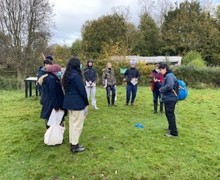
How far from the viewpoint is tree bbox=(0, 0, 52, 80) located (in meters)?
24.5

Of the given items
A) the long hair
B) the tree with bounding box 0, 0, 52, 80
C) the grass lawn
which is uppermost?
the tree with bounding box 0, 0, 52, 80

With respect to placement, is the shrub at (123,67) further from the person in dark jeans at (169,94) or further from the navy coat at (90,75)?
the person in dark jeans at (169,94)

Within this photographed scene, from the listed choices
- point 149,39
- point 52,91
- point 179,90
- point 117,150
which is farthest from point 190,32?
point 52,91

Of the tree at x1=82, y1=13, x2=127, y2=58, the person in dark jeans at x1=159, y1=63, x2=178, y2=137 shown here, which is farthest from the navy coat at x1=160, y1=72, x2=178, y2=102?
the tree at x1=82, y1=13, x2=127, y2=58

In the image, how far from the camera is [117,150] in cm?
654

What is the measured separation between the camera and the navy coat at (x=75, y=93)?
6.06 meters

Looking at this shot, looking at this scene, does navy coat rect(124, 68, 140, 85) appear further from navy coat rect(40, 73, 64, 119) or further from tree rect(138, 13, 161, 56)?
tree rect(138, 13, 161, 56)

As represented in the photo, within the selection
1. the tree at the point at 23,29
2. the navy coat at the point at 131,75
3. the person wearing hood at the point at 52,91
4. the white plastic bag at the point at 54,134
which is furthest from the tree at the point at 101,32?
the white plastic bag at the point at 54,134

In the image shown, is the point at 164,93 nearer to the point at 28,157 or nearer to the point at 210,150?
the point at 210,150

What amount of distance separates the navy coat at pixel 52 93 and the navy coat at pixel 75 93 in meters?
0.42

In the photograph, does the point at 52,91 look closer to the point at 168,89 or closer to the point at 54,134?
the point at 54,134

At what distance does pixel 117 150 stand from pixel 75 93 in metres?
1.60

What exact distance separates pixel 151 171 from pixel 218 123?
4.83 metres

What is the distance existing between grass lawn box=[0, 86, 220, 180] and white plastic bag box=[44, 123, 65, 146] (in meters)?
0.14
